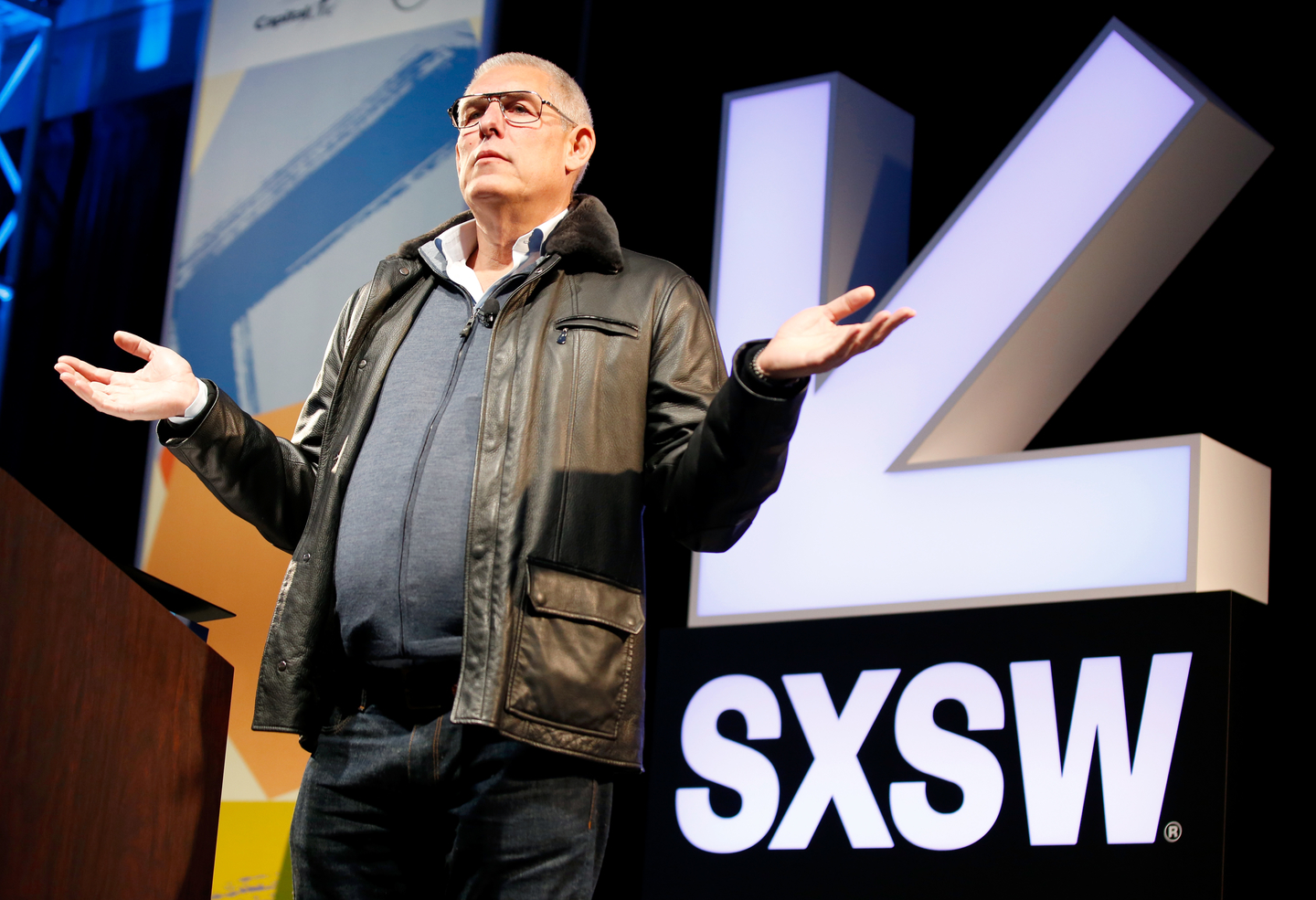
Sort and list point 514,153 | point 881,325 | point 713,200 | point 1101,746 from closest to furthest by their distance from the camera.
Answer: point 881,325
point 514,153
point 1101,746
point 713,200

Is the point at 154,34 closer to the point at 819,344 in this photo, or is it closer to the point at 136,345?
the point at 136,345

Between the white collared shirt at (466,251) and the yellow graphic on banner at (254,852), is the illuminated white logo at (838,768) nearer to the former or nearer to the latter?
the yellow graphic on banner at (254,852)

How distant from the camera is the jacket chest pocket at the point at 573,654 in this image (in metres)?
1.41

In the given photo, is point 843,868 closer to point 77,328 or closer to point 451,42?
point 451,42

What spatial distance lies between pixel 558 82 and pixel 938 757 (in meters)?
1.60

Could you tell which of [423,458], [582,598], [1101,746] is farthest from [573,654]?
[1101,746]

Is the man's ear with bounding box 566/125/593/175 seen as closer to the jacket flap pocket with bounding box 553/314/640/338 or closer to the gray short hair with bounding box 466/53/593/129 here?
the gray short hair with bounding box 466/53/593/129

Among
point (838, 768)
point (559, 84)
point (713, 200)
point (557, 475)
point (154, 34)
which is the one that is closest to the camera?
point (557, 475)

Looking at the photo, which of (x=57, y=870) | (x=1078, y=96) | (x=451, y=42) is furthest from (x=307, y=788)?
(x=451, y=42)

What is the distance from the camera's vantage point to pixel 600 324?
162 cm

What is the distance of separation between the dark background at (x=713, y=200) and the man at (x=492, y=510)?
1.63m

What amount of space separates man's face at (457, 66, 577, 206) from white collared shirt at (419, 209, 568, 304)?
0.16 feet

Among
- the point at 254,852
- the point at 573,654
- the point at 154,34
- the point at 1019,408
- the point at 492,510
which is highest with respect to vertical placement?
the point at 154,34

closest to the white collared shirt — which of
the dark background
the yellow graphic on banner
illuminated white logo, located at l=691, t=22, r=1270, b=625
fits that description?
illuminated white logo, located at l=691, t=22, r=1270, b=625
